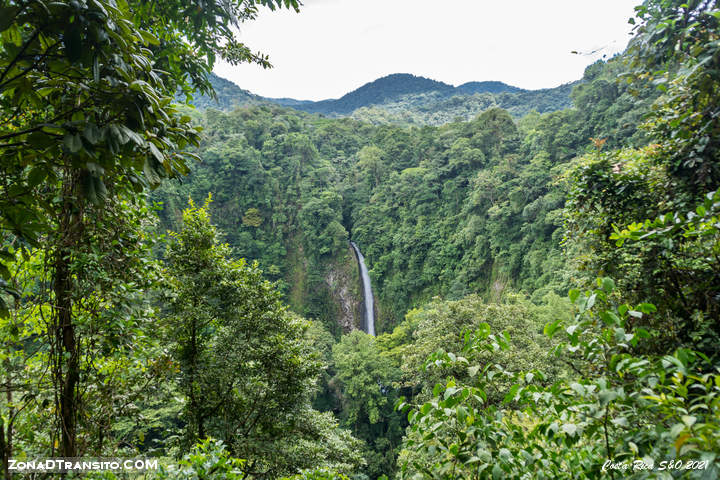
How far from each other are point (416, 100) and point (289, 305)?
84670 millimetres

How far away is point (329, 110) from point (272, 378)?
94.3 m

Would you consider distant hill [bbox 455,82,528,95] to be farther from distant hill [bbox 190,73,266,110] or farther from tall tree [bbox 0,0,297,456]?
tall tree [bbox 0,0,297,456]

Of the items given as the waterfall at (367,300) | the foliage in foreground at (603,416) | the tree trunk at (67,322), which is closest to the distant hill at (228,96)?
the waterfall at (367,300)

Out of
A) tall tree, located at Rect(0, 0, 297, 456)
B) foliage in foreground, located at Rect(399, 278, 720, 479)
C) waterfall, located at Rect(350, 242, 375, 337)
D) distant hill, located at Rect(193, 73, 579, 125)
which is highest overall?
distant hill, located at Rect(193, 73, 579, 125)

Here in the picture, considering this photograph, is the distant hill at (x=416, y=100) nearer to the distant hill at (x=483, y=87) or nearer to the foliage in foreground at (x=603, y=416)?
the distant hill at (x=483, y=87)

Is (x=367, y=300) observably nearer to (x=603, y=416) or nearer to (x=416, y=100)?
(x=603, y=416)

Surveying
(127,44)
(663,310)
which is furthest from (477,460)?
(663,310)

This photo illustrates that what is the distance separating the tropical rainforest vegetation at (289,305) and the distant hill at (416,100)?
24.7 metres

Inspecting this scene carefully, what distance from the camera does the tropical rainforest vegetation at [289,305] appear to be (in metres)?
1.17

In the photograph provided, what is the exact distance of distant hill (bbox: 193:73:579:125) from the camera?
155 ft

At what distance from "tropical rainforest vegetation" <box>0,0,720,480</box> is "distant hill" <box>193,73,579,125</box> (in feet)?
81.0

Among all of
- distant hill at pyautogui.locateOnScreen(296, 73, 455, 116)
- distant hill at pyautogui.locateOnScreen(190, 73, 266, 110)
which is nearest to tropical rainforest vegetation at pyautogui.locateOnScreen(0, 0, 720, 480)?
distant hill at pyautogui.locateOnScreen(190, 73, 266, 110)

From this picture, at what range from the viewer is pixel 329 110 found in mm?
91375

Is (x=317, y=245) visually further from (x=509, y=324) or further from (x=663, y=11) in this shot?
(x=663, y=11)
